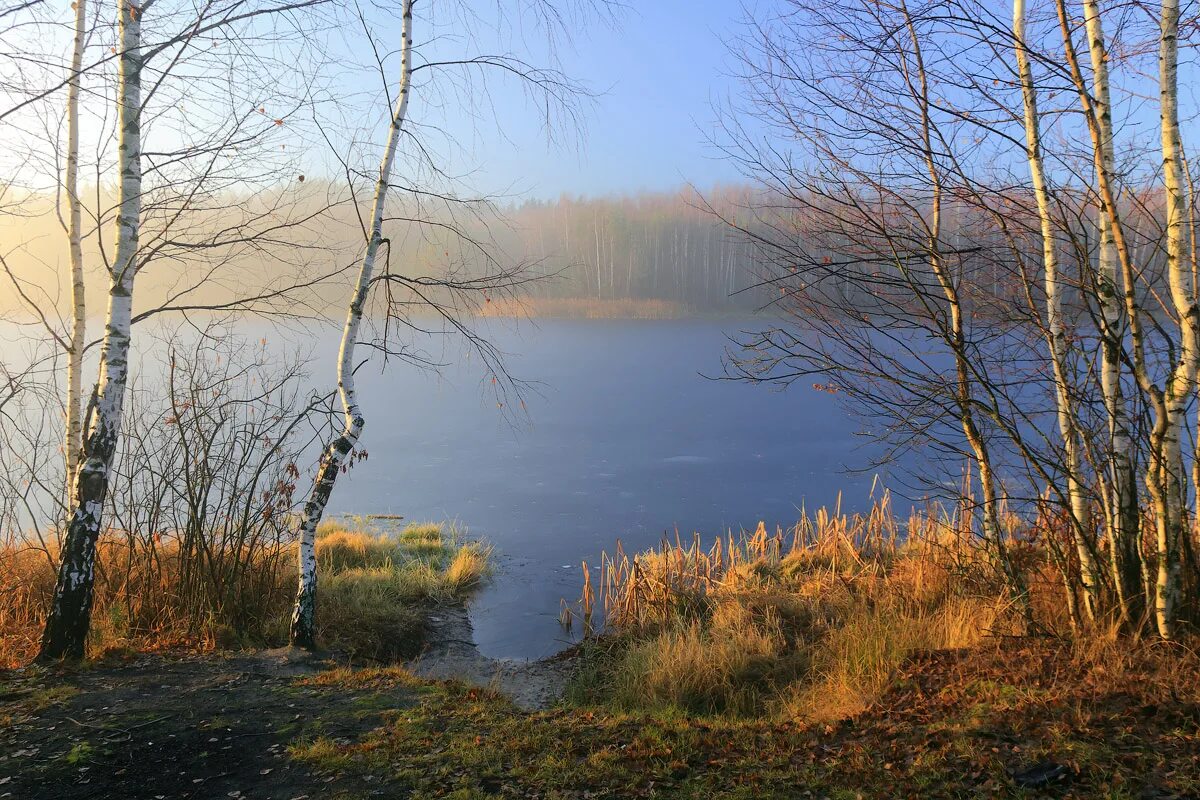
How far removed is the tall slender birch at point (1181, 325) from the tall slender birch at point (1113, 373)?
0.20m

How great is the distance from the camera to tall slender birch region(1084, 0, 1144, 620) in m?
3.93

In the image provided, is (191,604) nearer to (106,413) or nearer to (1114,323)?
(106,413)

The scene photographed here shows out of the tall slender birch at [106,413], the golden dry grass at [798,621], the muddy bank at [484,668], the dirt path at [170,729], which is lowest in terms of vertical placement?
the muddy bank at [484,668]

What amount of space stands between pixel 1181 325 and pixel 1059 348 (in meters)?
0.58

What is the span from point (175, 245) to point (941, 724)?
19.0 ft

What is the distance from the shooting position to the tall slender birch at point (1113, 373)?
3.93 metres

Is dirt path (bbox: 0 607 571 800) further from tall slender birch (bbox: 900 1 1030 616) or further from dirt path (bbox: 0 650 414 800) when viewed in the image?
tall slender birch (bbox: 900 1 1030 616)

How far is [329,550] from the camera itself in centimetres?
995

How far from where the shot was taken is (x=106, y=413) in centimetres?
482

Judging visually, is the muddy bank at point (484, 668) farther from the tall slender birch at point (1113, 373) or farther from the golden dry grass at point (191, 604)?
the tall slender birch at point (1113, 373)

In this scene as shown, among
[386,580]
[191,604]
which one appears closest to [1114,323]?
[191,604]

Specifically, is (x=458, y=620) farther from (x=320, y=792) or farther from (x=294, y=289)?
(x=320, y=792)

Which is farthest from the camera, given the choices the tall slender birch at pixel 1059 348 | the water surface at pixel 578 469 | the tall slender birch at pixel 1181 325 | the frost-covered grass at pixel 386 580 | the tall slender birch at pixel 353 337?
the water surface at pixel 578 469

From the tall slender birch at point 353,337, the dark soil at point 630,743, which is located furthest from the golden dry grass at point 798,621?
the tall slender birch at point 353,337
